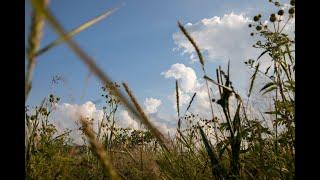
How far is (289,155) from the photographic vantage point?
6.70 ft

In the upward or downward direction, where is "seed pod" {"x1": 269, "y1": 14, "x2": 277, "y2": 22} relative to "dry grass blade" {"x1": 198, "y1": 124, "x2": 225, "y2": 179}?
upward

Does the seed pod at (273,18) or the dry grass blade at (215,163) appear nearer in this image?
the dry grass blade at (215,163)

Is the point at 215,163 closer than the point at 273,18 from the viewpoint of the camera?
Yes

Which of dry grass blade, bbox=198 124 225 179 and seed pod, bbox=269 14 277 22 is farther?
seed pod, bbox=269 14 277 22

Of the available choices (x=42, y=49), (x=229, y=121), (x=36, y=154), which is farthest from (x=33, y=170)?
(x=42, y=49)

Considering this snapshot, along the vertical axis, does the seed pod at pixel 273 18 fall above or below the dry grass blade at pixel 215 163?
above

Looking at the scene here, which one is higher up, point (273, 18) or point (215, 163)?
point (273, 18)
